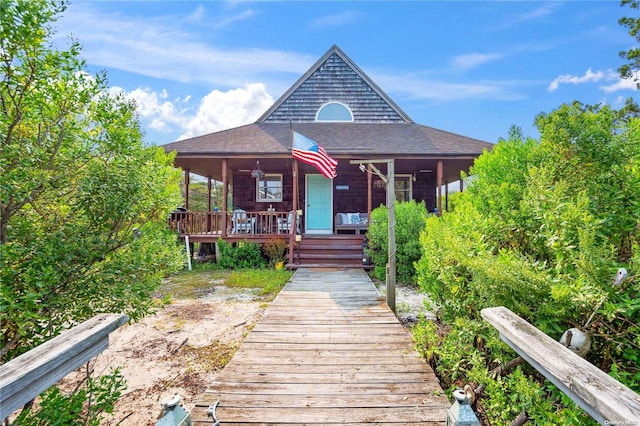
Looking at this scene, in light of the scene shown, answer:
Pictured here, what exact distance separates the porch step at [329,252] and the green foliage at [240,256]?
4.64ft

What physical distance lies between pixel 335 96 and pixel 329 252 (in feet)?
25.3

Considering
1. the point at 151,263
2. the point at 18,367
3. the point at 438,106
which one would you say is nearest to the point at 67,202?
the point at 151,263

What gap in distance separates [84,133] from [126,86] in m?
0.63

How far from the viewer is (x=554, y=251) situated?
5.87 ft

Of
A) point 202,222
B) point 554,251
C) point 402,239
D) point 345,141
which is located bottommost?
point 402,239

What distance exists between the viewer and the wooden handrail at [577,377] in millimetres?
923

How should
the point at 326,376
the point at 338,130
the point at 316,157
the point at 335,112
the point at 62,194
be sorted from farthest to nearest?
the point at 335,112, the point at 338,130, the point at 316,157, the point at 326,376, the point at 62,194

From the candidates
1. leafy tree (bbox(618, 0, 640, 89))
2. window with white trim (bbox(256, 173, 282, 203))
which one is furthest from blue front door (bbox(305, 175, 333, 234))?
leafy tree (bbox(618, 0, 640, 89))

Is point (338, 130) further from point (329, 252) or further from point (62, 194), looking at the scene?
point (62, 194)

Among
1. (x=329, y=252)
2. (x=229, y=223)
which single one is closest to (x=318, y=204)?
(x=329, y=252)

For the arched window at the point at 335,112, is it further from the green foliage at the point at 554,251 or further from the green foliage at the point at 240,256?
the green foliage at the point at 554,251

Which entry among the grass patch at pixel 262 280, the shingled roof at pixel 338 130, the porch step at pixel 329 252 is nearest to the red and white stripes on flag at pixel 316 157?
the shingled roof at pixel 338 130

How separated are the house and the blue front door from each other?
0.04 m

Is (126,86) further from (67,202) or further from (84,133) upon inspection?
(67,202)
